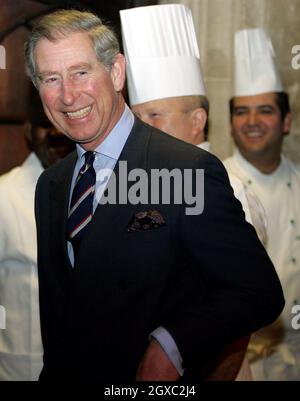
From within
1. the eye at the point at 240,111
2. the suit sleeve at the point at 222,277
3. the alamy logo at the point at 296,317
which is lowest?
the alamy logo at the point at 296,317

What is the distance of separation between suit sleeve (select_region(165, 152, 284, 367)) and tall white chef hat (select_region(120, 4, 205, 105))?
637 mm

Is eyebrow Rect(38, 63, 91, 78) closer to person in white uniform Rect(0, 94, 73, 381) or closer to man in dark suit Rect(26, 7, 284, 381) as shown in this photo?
man in dark suit Rect(26, 7, 284, 381)

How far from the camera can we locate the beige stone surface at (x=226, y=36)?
1.76 m

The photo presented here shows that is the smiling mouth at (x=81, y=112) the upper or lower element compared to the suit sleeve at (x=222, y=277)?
upper

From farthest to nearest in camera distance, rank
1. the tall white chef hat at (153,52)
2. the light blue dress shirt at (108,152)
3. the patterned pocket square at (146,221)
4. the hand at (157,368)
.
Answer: the tall white chef hat at (153,52), the light blue dress shirt at (108,152), the patterned pocket square at (146,221), the hand at (157,368)

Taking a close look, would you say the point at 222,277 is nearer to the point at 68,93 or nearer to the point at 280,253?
the point at 68,93

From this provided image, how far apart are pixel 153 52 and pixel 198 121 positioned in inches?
8.7

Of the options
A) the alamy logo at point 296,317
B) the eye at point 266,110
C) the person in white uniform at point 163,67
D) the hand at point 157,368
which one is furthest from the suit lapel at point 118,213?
the alamy logo at point 296,317

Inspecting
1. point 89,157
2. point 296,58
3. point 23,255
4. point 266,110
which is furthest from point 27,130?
point 296,58

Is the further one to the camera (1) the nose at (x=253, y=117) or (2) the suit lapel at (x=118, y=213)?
Answer: (1) the nose at (x=253, y=117)

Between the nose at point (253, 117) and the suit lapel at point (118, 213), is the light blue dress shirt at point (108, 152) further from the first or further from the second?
the nose at point (253, 117)

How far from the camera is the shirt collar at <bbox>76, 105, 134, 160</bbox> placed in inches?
46.6

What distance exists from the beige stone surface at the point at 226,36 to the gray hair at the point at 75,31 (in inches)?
23.8

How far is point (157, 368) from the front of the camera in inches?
37.6
